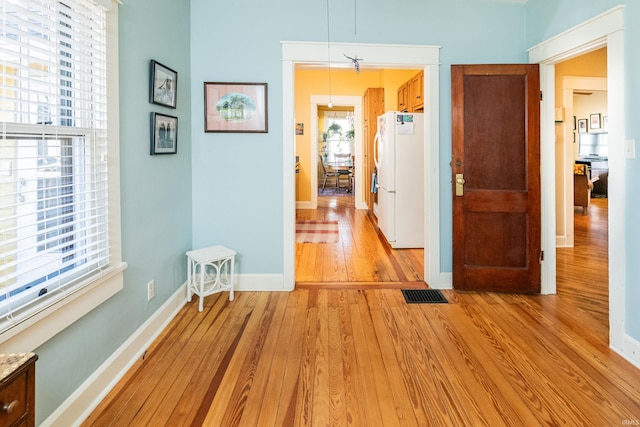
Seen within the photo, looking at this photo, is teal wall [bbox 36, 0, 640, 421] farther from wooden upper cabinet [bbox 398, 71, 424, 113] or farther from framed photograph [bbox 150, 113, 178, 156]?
wooden upper cabinet [bbox 398, 71, 424, 113]

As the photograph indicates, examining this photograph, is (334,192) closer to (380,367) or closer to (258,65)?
(258,65)

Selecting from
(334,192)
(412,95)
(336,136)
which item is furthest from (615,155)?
(336,136)

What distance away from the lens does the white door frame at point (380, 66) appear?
3.37 meters

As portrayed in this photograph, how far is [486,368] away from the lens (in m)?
2.18

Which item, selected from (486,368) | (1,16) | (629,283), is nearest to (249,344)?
(486,368)

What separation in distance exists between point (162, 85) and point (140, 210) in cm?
89

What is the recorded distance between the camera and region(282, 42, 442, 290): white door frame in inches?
132

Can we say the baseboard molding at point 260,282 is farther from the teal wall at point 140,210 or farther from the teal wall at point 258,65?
the teal wall at point 140,210

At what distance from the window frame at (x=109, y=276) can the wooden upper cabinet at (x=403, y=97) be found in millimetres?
4530

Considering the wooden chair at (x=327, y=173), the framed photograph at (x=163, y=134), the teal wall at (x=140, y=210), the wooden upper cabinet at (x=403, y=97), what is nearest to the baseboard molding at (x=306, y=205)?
the wooden upper cabinet at (x=403, y=97)

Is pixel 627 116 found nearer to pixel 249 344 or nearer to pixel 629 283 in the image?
pixel 629 283

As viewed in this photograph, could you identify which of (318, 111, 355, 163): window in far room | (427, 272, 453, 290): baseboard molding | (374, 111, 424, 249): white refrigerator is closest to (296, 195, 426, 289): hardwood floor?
(427, 272, 453, 290): baseboard molding

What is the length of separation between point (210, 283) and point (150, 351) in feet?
3.51

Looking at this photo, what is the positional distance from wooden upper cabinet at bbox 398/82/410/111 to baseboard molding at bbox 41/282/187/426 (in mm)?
4502
